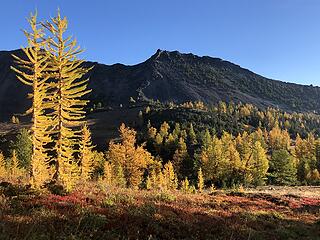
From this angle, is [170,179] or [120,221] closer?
[120,221]

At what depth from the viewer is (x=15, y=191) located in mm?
16047

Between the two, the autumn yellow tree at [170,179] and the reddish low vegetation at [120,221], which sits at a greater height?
the reddish low vegetation at [120,221]

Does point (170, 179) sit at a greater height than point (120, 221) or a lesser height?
lesser

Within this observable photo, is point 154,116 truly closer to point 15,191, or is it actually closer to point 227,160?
point 227,160

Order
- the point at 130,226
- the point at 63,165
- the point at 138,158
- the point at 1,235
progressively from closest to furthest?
the point at 1,235, the point at 130,226, the point at 63,165, the point at 138,158

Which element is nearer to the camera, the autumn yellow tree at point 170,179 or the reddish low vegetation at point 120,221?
the reddish low vegetation at point 120,221

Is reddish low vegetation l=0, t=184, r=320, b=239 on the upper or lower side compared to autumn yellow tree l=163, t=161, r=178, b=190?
upper

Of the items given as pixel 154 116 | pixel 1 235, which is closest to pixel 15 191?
pixel 1 235

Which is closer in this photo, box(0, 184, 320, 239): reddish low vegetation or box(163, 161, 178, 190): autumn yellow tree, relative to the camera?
box(0, 184, 320, 239): reddish low vegetation

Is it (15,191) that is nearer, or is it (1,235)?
(1,235)

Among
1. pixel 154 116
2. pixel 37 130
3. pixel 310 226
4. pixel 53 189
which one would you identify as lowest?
pixel 310 226

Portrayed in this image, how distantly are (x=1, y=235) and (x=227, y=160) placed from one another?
73.9 metres

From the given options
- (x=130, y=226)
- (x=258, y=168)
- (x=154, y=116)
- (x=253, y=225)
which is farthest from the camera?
(x=154, y=116)

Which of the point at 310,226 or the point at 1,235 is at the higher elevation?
the point at 1,235
